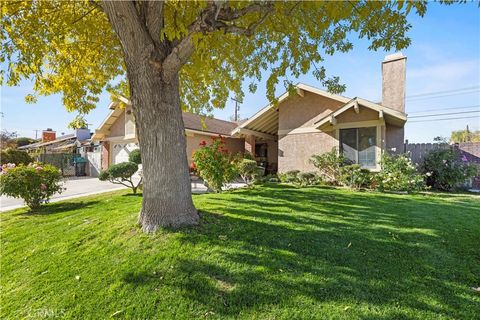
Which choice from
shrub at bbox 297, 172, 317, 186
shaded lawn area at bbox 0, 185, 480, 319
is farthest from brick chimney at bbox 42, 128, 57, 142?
shrub at bbox 297, 172, 317, 186

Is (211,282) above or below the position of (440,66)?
below

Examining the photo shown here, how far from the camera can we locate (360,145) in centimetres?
1221

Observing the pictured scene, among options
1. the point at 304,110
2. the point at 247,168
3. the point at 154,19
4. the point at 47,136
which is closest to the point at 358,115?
the point at 304,110

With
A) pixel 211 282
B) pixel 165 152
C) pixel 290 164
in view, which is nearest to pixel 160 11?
pixel 165 152

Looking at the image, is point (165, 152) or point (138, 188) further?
point (138, 188)

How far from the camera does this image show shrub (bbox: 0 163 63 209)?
6.88 meters

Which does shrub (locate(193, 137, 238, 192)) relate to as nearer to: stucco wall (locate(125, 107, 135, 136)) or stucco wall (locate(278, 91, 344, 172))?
stucco wall (locate(278, 91, 344, 172))

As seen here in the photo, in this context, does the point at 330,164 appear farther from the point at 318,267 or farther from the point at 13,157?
the point at 13,157

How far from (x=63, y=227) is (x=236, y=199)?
422 centimetres

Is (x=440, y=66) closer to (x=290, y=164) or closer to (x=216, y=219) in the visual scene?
(x=290, y=164)

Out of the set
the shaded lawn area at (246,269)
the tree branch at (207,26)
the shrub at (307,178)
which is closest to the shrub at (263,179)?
the shrub at (307,178)

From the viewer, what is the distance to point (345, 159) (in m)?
12.2

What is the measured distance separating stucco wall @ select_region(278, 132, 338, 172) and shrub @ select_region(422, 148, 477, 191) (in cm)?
427

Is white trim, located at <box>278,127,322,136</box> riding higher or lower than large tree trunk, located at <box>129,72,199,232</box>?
higher
